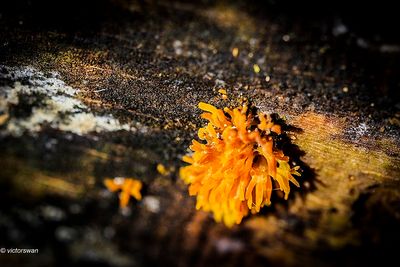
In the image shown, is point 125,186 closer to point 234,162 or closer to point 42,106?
point 42,106

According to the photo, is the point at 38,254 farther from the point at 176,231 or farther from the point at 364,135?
the point at 364,135

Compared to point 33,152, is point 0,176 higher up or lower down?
lower down

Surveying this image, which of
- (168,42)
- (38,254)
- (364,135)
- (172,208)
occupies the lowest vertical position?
(38,254)

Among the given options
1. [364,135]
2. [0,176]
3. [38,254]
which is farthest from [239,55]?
[38,254]

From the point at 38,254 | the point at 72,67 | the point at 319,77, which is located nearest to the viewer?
the point at 72,67

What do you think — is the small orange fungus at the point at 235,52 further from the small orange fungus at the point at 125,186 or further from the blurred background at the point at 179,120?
the small orange fungus at the point at 125,186

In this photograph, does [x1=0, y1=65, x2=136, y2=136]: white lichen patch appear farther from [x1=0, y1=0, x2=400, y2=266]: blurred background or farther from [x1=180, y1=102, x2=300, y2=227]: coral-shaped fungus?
[x1=180, y1=102, x2=300, y2=227]: coral-shaped fungus

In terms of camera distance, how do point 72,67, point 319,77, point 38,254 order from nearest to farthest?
1. point 72,67
2. point 319,77
3. point 38,254

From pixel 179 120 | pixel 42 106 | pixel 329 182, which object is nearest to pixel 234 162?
pixel 179 120

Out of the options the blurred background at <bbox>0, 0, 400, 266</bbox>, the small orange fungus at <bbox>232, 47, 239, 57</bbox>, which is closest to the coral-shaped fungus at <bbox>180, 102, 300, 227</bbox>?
the blurred background at <bbox>0, 0, 400, 266</bbox>
